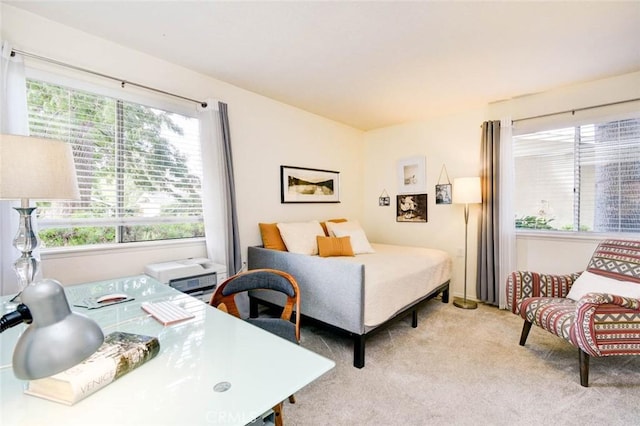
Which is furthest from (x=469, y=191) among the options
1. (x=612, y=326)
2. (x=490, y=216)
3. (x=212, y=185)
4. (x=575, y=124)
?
(x=212, y=185)

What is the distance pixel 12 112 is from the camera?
181 centimetres

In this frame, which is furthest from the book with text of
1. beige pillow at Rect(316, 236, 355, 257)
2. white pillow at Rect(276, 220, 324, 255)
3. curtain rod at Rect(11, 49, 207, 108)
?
beige pillow at Rect(316, 236, 355, 257)

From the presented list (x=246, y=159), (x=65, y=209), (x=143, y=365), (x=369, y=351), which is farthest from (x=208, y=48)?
(x=369, y=351)

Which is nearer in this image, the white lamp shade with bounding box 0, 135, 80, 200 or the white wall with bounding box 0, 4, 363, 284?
the white lamp shade with bounding box 0, 135, 80, 200

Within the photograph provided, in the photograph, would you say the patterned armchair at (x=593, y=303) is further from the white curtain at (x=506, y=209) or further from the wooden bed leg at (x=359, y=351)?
the wooden bed leg at (x=359, y=351)

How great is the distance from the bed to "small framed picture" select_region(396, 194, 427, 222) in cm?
103

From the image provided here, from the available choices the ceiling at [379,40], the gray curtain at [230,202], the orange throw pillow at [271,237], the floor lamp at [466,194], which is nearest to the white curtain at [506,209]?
the floor lamp at [466,194]

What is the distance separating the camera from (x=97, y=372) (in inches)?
30.6

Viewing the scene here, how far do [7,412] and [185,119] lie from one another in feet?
8.23

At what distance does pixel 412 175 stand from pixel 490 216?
3.81 ft

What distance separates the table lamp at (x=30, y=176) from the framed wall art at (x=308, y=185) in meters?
2.26

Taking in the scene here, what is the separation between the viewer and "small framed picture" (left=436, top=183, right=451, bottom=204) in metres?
3.85

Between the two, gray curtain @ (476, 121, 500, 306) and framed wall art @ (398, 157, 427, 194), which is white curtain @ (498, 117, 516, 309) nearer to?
gray curtain @ (476, 121, 500, 306)

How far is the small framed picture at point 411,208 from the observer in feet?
13.4
